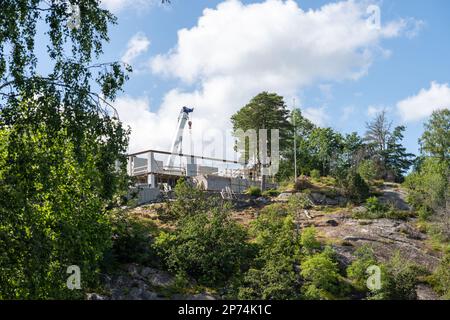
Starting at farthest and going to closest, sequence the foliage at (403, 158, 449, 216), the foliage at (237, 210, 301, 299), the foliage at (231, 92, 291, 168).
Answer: the foliage at (231, 92, 291, 168), the foliage at (403, 158, 449, 216), the foliage at (237, 210, 301, 299)

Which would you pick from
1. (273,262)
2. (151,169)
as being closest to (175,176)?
(151,169)

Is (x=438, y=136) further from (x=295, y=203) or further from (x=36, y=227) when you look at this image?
(x=36, y=227)

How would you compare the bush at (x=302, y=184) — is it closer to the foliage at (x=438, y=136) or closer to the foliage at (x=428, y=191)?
the foliage at (x=428, y=191)

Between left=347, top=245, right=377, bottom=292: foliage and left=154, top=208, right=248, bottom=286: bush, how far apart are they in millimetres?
4890

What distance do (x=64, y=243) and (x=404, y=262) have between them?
18.6 metres

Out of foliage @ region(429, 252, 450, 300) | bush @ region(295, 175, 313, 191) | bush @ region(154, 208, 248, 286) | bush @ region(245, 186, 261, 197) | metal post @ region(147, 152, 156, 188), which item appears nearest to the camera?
bush @ region(154, 208, 248, 286)

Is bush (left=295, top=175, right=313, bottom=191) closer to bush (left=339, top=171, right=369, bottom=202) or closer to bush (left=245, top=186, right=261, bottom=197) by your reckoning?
bush (left=339, top=171, right=369, bottom=202)

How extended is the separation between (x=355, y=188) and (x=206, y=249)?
1662 cm

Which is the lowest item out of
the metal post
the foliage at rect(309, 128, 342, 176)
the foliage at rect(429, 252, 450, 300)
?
the foliage at rect(429, 252, 450, 300)

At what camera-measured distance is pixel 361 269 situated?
81.7 ft

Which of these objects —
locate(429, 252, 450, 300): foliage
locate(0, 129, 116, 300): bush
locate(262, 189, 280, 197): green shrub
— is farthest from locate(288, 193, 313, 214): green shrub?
locate(0, 129, 116, 300): bush

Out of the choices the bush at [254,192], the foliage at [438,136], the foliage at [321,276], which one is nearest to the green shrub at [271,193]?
the bush at [254,192]

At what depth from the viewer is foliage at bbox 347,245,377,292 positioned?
24.5 m
